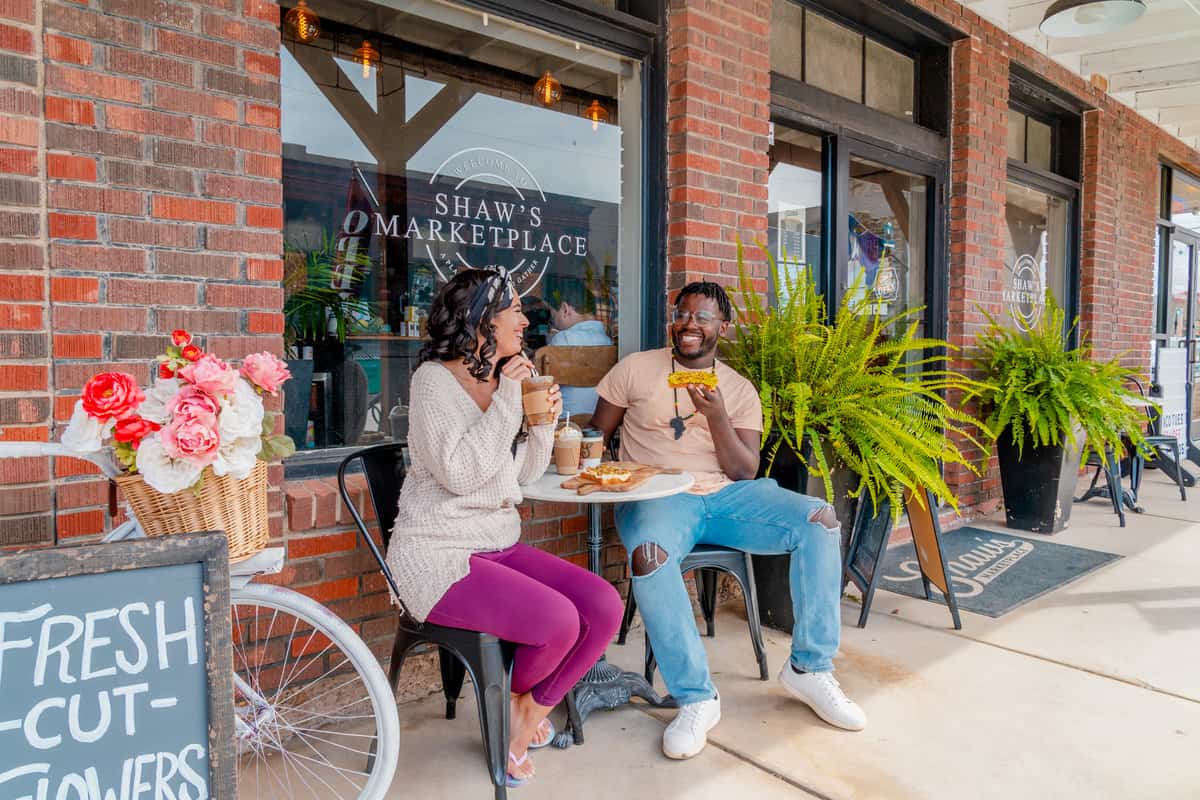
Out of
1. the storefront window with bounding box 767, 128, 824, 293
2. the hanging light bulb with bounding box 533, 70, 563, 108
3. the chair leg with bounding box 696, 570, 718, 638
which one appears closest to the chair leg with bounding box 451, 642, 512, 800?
the chair leg with bounding box 696, 570, 718, 638

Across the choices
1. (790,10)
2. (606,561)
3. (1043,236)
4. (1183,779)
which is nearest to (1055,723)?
(1183,779)

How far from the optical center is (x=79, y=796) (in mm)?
1219

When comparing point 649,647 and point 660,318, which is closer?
point 649,647

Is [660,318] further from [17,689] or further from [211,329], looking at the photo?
[17,689]

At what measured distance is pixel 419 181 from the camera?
9.25ft

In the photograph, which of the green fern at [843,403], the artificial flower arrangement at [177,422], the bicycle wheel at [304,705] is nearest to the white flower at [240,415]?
the artificial flower arrangement at [177,422]

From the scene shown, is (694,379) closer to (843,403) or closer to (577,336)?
(843,403)

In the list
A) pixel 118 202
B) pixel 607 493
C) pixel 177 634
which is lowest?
pixel 177 634

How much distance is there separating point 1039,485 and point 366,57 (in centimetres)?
422

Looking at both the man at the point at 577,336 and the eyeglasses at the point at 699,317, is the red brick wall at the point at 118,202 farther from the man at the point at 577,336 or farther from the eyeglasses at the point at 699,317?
the eyeglasses at the point at 699,317

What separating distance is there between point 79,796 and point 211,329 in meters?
1.20

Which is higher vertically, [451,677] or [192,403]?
[192,403]

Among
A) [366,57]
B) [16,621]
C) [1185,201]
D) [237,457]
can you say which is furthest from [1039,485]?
[1185,201]

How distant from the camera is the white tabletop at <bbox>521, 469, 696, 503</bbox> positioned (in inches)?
83.7
